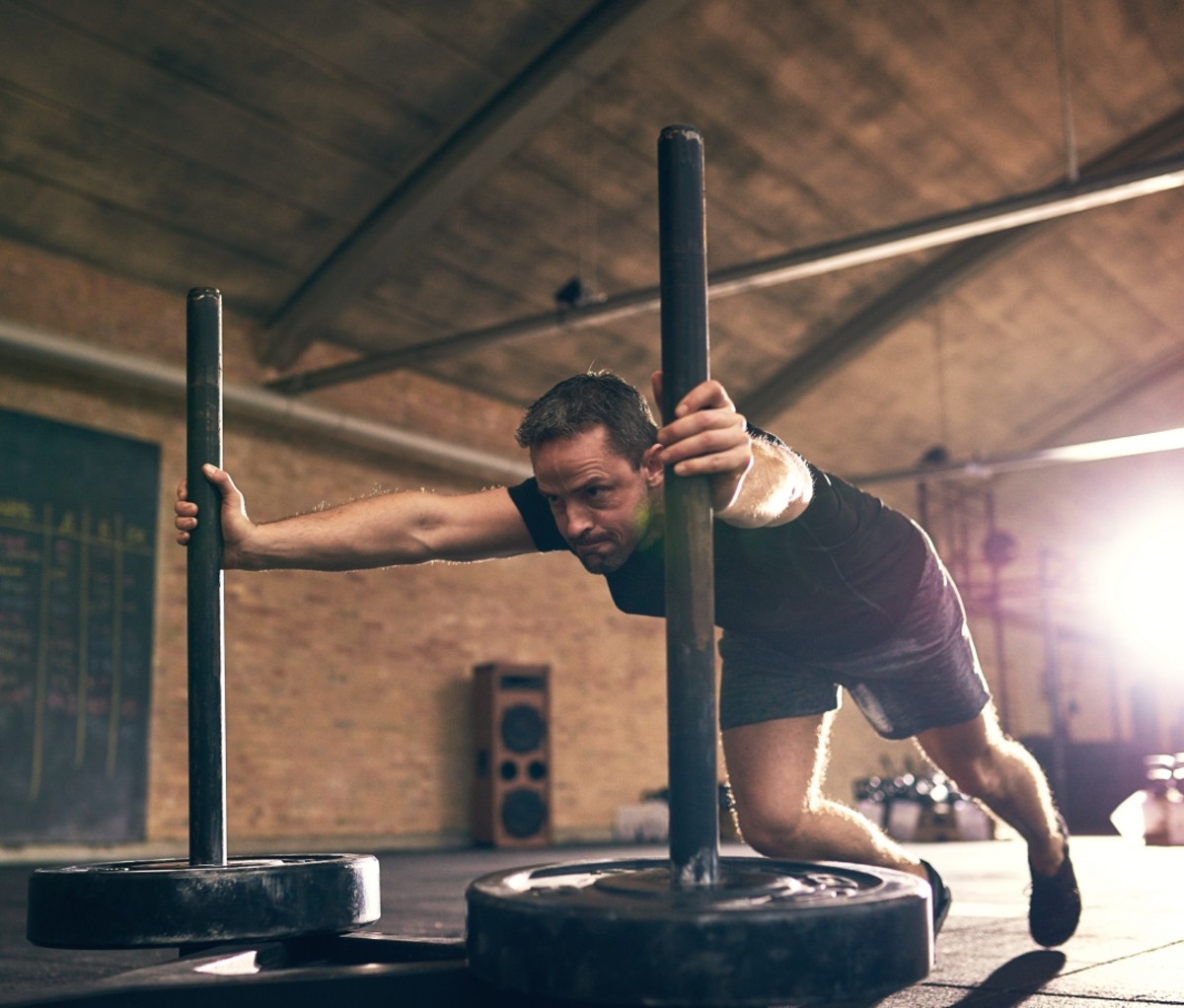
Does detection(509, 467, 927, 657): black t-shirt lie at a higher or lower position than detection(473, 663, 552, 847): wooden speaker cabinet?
higher

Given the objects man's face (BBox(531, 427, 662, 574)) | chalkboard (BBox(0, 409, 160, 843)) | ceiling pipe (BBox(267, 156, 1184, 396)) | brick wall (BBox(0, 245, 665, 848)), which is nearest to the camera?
man's face (BBox(531, 427, 662, 574))

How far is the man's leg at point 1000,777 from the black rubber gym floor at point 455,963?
21 cm

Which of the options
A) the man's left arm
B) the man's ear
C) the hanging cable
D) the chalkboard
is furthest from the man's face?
the chalkboard

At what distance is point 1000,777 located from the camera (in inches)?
92.4

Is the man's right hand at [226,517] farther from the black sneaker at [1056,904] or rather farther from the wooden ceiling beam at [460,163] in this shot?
the wooden ceiling beam at [460,163]

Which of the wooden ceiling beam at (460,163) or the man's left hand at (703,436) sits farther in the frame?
the wooden ceiling beam at (460,163)

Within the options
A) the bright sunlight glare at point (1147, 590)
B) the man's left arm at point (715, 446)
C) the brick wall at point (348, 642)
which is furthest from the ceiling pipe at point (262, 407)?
the bright sunlight glare at point (1147, 590)

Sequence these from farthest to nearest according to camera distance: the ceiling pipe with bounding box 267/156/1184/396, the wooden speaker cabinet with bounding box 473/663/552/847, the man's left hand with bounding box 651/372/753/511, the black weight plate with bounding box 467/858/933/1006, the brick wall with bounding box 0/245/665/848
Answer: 1. the wooden speaker cabinet with bounding box 473/663/552/847
2. the brick wall with bounding box 0/245/665/848
3. the ceiling pipe with bounding box 267/156/1184/396
4. the man's left hand with bounding box 651/372/753/511
5. the black weight plate with bounding box 467/858/933/1006

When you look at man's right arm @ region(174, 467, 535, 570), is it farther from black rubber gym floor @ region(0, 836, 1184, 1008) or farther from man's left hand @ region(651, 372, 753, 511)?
man's left hand @ region(651, 372, 753, 511)

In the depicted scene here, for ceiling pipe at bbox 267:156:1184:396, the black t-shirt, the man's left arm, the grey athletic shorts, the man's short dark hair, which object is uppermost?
ceiling pipe at bbox 267:156:1184:396

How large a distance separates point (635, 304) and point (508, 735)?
3.07 m

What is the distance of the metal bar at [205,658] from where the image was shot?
6.25 ft

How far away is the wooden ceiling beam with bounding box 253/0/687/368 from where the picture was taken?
236 inches

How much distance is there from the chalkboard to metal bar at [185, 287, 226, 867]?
15.4 ft
